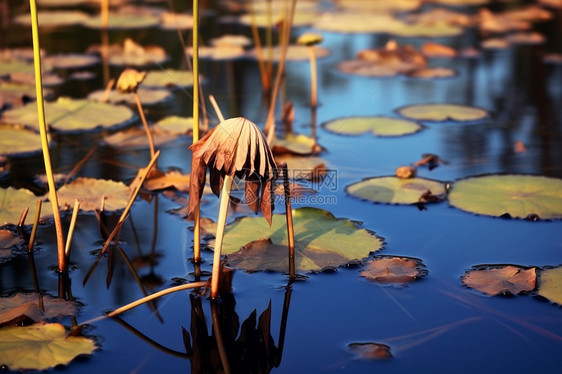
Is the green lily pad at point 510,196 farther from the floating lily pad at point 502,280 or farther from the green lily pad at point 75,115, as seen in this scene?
the green lily pad at point 75,115

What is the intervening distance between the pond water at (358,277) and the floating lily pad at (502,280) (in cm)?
4

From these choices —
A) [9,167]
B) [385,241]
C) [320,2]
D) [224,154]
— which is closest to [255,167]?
[224,154]

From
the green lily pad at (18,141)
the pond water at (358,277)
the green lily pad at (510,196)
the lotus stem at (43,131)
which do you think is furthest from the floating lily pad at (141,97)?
the lotus stem at (43,131)

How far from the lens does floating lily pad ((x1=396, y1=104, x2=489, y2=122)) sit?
4.33 meters

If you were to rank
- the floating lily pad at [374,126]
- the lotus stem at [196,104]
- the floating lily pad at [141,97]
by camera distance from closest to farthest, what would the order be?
1. the lotus stem at [196,104]
2. the floating lily pad at [374,126]
3. the floating lily pad at [141,97]

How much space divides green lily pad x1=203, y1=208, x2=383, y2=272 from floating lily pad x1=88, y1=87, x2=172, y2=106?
216cm

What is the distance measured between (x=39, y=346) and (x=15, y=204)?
1.18 meters

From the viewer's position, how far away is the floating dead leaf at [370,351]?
1963 mm

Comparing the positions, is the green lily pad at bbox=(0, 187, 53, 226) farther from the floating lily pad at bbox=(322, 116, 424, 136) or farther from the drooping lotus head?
the floating lily pad at bbox=(322, 116, 424, 136)

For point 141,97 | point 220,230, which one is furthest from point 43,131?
point 141,97

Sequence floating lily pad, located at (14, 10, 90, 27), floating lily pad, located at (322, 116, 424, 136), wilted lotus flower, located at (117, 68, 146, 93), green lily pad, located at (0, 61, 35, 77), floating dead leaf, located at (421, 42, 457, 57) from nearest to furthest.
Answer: wilted lotus flower, located at (117, 68, 146, 93) < floating lily pad, located at (322, 116, 424, 136) < green lily pad, located at (0, 61, 35, 77) < floating dead leaf, located at (421, 42, 457, 57) < floating lily pad, located at (14, 10, 90, 27)

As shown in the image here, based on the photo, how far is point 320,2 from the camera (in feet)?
29.3

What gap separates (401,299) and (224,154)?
780mm

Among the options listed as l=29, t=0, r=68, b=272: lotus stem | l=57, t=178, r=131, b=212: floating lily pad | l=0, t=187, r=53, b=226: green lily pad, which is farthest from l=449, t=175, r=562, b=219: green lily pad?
l=0, t=187, r=53, b=226: green lily pad
